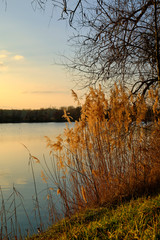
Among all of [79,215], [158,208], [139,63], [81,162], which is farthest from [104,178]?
[139,63]

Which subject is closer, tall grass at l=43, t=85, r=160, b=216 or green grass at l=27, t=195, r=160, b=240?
green grass at l=27, t=195, r=160, b=240

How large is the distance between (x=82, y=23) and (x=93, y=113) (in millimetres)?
2406

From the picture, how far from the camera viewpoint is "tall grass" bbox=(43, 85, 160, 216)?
4.38 m

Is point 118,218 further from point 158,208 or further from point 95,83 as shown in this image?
point 95,83

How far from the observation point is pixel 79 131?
4.72 m

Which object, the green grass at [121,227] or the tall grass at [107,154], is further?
the tall grass at [107,154]

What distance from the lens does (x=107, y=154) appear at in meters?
4.54

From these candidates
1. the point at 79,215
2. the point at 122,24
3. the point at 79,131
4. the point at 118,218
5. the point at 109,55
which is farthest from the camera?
the point at 109,55

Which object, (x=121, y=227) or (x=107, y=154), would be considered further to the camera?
(x=107, y=154)

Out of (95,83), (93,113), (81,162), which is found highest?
(95,83)

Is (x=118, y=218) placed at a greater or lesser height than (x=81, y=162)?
lesser

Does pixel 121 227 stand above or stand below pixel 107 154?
below

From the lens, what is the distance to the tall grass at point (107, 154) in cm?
438

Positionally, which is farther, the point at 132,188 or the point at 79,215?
the point at 132,188
